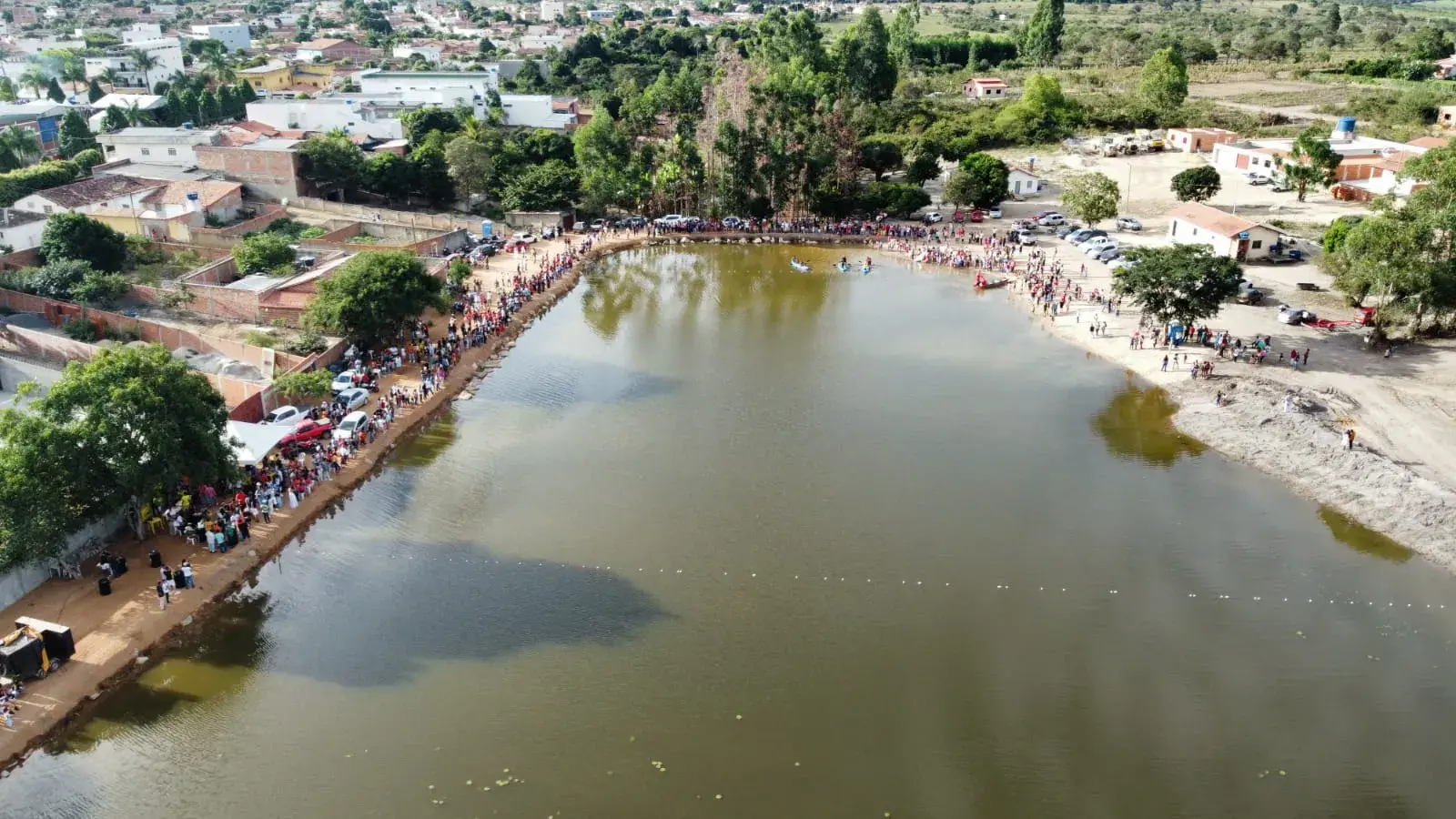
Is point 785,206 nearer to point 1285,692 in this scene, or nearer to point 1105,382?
point 1105,382

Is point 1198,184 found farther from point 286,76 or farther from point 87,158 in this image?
point 286,76

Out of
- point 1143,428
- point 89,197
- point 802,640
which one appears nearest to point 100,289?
point 89,197

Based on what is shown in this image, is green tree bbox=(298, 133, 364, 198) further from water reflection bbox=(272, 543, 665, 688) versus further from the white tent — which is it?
water reflection bbox=(272, 543, 665, 688)

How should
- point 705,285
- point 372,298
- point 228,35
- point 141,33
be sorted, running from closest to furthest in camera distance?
point 372,298, point 705,285, point 141,33, point 228,35

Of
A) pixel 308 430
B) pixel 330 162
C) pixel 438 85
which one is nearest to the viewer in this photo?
pixel 308 430

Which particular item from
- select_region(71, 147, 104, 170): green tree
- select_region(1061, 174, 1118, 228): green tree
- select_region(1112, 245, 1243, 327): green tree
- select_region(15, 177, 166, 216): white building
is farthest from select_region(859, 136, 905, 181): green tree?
select_region(71, 147, 104, 170): green tree
